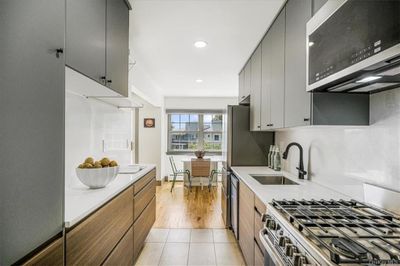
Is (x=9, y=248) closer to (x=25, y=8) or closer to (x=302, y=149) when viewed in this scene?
(x=25, y=8)

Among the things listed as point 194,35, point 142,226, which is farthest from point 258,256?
point 194,35

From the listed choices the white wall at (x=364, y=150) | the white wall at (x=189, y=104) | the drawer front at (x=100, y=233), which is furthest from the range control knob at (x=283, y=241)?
the white wall at (x=189, y=104)

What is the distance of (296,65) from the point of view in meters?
1.65

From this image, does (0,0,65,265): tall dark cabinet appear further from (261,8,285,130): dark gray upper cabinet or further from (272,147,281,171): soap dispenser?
(272,147,281,171): soap dispenser

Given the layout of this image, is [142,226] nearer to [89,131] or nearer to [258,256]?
[89,131]

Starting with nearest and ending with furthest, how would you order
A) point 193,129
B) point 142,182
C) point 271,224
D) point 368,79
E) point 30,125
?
point 30,125 < point 368,79 < point 271,224 < point 142,182 < point 193,129

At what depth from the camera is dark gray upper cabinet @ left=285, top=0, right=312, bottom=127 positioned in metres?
1.52

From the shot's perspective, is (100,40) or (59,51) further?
(100,40)

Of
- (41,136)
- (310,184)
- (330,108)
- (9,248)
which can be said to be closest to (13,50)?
(41,136)

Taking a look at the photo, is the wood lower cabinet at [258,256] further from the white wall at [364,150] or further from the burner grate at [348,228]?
the white wall at [364,150]

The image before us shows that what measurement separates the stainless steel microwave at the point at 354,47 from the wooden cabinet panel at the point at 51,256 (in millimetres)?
1434

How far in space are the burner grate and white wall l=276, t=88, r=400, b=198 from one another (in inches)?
9.1

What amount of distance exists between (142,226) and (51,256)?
159cm

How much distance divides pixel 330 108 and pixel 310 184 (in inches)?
35.3
